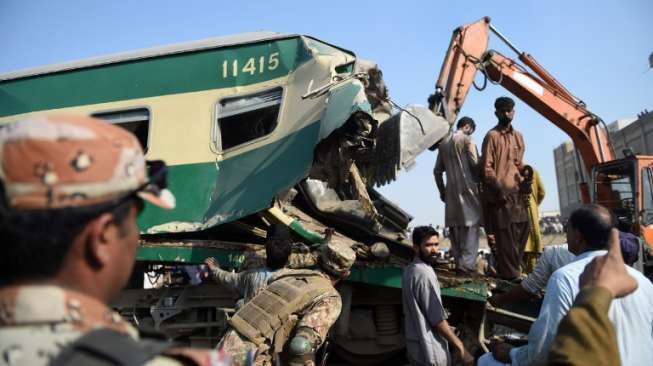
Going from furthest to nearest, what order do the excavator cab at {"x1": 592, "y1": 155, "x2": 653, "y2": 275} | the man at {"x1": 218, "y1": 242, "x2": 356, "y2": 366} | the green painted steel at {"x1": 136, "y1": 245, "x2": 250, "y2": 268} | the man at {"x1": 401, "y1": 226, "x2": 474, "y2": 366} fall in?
the excavator cab at {"x1": 592, "y1": 155, "x2": 653, "y2": 275} < the green painted steel at {"x1": 136, "y1": 245, "x2": 250, "y2": 268} < the man at {"x1": 401, "y1": 226, "x2": 474, "y2": 366} < the man at {"x1": 218, "y1": 242, "x2": 356, "y2": 366}

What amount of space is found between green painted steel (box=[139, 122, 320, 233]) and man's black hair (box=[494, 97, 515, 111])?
2064 mm

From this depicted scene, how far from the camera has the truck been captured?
498 centimetres

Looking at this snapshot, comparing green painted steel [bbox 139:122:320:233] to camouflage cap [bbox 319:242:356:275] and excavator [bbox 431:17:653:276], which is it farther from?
excavator [bbox 431:17:653:276]

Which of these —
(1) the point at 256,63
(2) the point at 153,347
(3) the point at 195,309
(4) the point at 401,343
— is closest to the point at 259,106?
(1) the point at 256,63

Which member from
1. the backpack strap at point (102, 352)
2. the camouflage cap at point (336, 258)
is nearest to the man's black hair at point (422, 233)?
the camouflage cap at point (336, 258)

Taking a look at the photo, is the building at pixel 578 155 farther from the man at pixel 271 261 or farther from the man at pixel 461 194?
the man at pixel 271 261

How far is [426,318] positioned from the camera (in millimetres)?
3607

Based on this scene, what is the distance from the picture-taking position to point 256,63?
589 centimetres

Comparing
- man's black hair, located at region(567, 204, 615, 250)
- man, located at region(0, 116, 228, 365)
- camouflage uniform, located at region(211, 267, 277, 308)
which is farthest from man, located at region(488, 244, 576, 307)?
man, located at region(0, 116, 228, 365)

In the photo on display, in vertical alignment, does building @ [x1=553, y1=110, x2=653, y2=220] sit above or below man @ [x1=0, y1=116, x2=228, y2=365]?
above

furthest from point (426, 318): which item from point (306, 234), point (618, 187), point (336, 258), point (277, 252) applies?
point (618, 187)

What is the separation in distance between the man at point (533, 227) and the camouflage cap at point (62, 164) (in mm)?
5330

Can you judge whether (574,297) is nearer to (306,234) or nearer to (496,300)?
(496,300)

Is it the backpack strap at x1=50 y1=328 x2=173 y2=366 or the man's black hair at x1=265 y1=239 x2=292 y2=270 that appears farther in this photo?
the man's black hair at x1=265 y1=239 x2=292 y2=270
